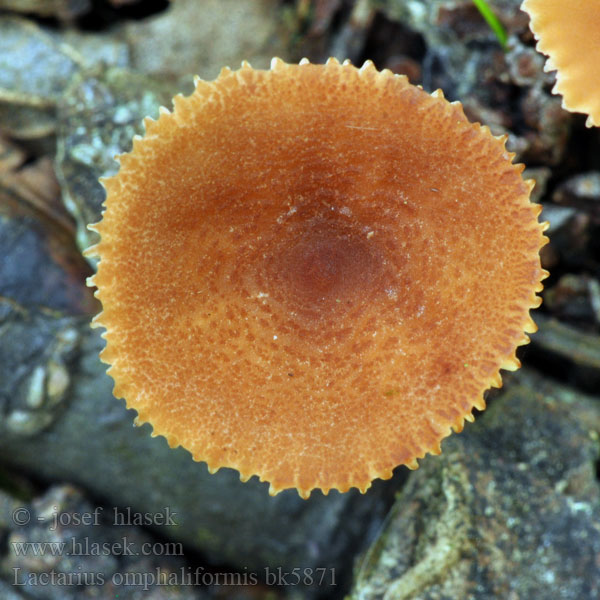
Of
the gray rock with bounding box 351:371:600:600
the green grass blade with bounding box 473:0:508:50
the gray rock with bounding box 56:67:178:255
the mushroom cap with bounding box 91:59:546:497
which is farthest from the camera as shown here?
the gray rock with bounding box 56:67:178:255

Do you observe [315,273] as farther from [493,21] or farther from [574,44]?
[493,21]

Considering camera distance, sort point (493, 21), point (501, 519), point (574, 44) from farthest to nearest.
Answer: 1. point (493, 21)
2. point (501, 519)
3. point (574, 44)

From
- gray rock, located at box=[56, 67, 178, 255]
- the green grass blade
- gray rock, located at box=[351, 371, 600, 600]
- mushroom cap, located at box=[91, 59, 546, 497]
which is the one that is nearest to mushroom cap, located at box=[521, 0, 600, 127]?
mushroom cap, located at box=[91, 59, 546, 497]

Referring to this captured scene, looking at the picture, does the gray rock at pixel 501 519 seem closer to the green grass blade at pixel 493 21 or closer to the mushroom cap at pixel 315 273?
the mushroom cap at pixel 315 273

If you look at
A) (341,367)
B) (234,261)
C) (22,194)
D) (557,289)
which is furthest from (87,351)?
(557,289)

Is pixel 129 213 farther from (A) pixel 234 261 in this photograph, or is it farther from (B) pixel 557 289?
(B) pixel 557 289

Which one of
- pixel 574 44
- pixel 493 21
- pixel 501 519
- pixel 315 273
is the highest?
pixel 574 44

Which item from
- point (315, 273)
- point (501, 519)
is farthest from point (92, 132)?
point (501, 519)

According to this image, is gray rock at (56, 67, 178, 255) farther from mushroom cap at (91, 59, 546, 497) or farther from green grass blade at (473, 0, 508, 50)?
green grass blade at (473, 0, 508, 50)
